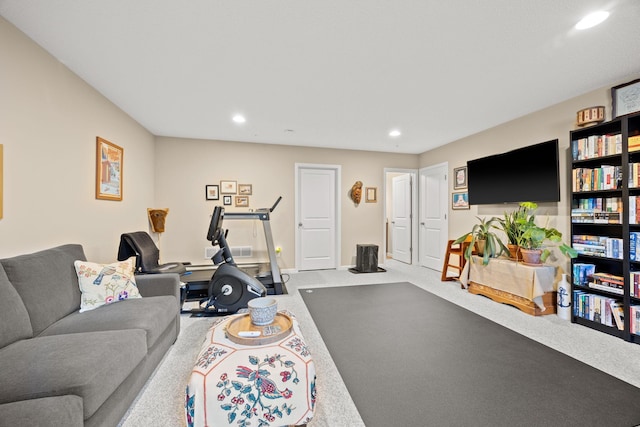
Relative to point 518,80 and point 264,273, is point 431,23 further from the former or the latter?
point 264,273

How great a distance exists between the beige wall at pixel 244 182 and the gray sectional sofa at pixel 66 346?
2.52 metres

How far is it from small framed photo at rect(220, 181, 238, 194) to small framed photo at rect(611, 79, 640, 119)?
16.2 ft

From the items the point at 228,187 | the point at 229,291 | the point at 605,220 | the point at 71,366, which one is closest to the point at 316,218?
the point at 228,187

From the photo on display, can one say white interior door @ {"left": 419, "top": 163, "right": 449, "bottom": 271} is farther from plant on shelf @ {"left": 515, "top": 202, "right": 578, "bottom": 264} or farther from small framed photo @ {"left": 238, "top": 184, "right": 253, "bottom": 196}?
small framed photo @ {"left": 238, "top": 184, "right": 253, "bottom": 196}

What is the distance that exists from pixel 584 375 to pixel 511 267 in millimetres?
1511

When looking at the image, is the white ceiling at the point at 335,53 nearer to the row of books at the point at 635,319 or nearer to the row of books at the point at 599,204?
the row of books at the point at 599,204

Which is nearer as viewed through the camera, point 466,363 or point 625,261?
point 466,363

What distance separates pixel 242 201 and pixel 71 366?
3796 mm

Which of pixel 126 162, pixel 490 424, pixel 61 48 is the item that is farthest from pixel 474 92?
pixel 126 162

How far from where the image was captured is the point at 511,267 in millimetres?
3283

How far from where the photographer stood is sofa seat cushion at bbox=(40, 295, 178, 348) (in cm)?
166

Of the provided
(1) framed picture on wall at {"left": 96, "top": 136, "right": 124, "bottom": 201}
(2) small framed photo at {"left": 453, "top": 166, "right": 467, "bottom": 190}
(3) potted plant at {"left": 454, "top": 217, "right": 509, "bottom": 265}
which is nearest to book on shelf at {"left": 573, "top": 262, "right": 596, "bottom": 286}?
(3) potted plant at {"left": 454, "top": 217, "right": 509, "bottom": 265}

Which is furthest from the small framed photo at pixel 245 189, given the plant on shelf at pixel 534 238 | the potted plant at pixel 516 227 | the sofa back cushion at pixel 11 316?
the plant on shelf at pixel 534 238

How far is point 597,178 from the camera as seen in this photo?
2701 millimetres
